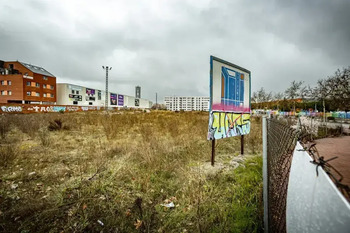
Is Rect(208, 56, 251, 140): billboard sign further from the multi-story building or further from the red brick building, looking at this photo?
the multi-story building

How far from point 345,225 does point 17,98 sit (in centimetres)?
5354

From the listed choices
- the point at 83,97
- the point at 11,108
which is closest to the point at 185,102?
the point at 83,97

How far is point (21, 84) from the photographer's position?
3803 cm

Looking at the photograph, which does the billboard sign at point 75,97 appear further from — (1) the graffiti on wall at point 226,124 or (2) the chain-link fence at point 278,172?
(2) the chain-link fence at point 278,172

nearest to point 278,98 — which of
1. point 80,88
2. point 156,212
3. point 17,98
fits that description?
point 156,212

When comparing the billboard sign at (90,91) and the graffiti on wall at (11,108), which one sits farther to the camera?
the billboard sign at (90,91)

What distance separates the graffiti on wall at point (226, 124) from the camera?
13.2ft

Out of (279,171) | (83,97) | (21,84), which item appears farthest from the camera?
(83,97)

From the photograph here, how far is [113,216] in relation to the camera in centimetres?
232

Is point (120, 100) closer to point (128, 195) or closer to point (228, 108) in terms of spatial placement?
point (228, 108)

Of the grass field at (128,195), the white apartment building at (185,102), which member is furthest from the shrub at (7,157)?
the white apartment building at (185,102)

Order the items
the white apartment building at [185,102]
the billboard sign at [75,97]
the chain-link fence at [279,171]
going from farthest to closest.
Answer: the white apartment building at [185,102]
the billboard sign at [75,97]
the chain-link fence at [279,171]

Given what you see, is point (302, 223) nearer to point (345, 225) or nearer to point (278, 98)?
point (345, 225)

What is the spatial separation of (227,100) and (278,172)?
261 centimetres
